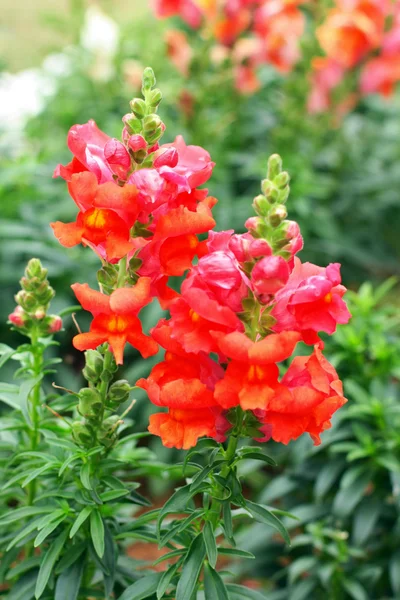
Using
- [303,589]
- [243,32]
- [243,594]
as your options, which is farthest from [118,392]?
[243,32]

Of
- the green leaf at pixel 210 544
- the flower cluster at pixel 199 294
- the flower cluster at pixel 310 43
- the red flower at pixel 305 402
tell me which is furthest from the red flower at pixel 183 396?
the flower cluster at pixel 310 43

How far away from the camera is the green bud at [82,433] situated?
1.51 metres

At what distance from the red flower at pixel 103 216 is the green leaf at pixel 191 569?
558 millimetres

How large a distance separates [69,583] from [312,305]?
2.48ft

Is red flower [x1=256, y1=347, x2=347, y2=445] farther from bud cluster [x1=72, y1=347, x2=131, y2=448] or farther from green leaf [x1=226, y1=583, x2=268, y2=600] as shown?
green leaf [x1=226, y1=583, x2=268, y2=600]

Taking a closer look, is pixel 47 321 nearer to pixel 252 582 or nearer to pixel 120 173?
pixel 120 173

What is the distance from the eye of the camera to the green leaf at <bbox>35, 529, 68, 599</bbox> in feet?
4.63

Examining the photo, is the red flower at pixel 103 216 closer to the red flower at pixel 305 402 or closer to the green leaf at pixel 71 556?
the red flower at pixel 305 402

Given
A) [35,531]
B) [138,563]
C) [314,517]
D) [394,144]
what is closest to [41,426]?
[35,531]

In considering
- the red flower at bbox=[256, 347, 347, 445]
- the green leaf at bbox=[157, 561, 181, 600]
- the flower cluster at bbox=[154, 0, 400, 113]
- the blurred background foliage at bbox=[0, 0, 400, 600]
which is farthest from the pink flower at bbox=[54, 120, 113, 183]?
the flower cluster at bbox=[154, 0, 400, 113]

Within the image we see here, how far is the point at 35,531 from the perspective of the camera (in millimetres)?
1643

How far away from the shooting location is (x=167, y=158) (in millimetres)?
1332

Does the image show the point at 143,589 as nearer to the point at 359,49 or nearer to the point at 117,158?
the point at 117,158

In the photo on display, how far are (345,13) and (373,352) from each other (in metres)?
2.05
